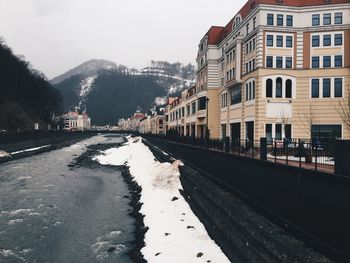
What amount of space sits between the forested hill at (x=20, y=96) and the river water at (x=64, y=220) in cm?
6021

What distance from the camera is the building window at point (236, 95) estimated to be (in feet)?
144

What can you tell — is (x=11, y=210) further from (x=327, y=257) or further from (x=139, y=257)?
(x=327, y=257)

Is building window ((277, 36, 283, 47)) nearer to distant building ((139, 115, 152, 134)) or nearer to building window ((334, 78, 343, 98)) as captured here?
building window ((334, 78, 343, 98))

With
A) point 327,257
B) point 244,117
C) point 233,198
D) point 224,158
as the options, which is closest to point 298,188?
point 327,257

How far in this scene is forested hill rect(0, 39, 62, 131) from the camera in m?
85.2

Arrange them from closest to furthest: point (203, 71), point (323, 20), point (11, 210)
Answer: point (11, 210) → point (323, 20) → point (203, 71)

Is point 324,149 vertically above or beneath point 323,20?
beneath

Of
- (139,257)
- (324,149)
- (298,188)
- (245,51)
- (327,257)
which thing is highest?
(245,51)

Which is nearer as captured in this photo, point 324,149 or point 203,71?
point 324,149

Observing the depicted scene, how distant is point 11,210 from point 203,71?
45233 mm

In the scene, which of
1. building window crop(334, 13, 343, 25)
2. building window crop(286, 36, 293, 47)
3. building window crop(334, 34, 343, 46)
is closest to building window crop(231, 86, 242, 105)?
building window crop(286, 36, 293, 47)

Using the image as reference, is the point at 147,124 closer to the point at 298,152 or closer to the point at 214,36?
the point at 214,36

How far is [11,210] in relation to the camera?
19.8 metres

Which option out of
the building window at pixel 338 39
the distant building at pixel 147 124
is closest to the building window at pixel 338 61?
the building window at pixel 338 39
